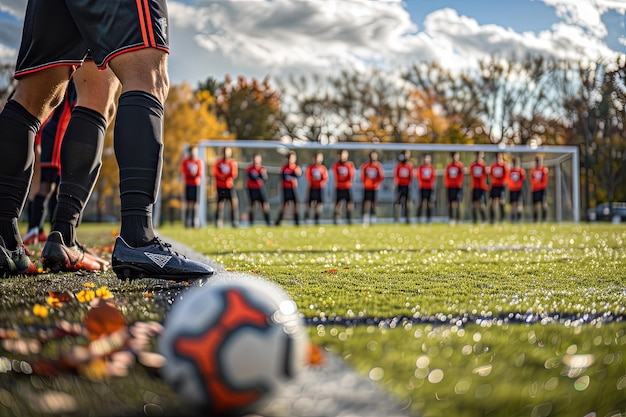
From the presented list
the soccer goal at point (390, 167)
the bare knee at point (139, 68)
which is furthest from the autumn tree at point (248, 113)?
the bare knee at point (139, 68)

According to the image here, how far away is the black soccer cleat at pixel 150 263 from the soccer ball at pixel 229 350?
4.77 ft

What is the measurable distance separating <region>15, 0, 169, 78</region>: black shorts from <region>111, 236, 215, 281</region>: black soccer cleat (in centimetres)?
81

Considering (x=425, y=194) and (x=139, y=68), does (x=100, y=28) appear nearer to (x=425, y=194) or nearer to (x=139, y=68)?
(x=139, y=68)

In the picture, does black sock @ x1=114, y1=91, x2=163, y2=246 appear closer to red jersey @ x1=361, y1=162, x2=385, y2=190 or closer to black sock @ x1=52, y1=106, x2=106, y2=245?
black sock @ x1=52, y1=106, x2=106, y2=245

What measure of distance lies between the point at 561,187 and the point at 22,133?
74.8ft

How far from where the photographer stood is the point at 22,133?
309 cm

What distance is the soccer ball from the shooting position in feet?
3.66

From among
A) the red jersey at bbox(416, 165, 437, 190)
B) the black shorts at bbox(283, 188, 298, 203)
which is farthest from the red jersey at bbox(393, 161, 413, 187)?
the black shorts at bbox(283, 188, 298, 203)

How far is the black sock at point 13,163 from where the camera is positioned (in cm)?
304

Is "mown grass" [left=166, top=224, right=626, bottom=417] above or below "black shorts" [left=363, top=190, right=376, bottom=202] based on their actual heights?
below

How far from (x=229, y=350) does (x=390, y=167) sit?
22.3 metres

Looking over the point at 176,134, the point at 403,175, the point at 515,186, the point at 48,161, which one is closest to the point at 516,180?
the point at 515,186

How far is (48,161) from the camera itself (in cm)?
675

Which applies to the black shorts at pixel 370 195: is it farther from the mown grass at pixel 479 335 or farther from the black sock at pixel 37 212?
the mown grass at pixel 479 335
